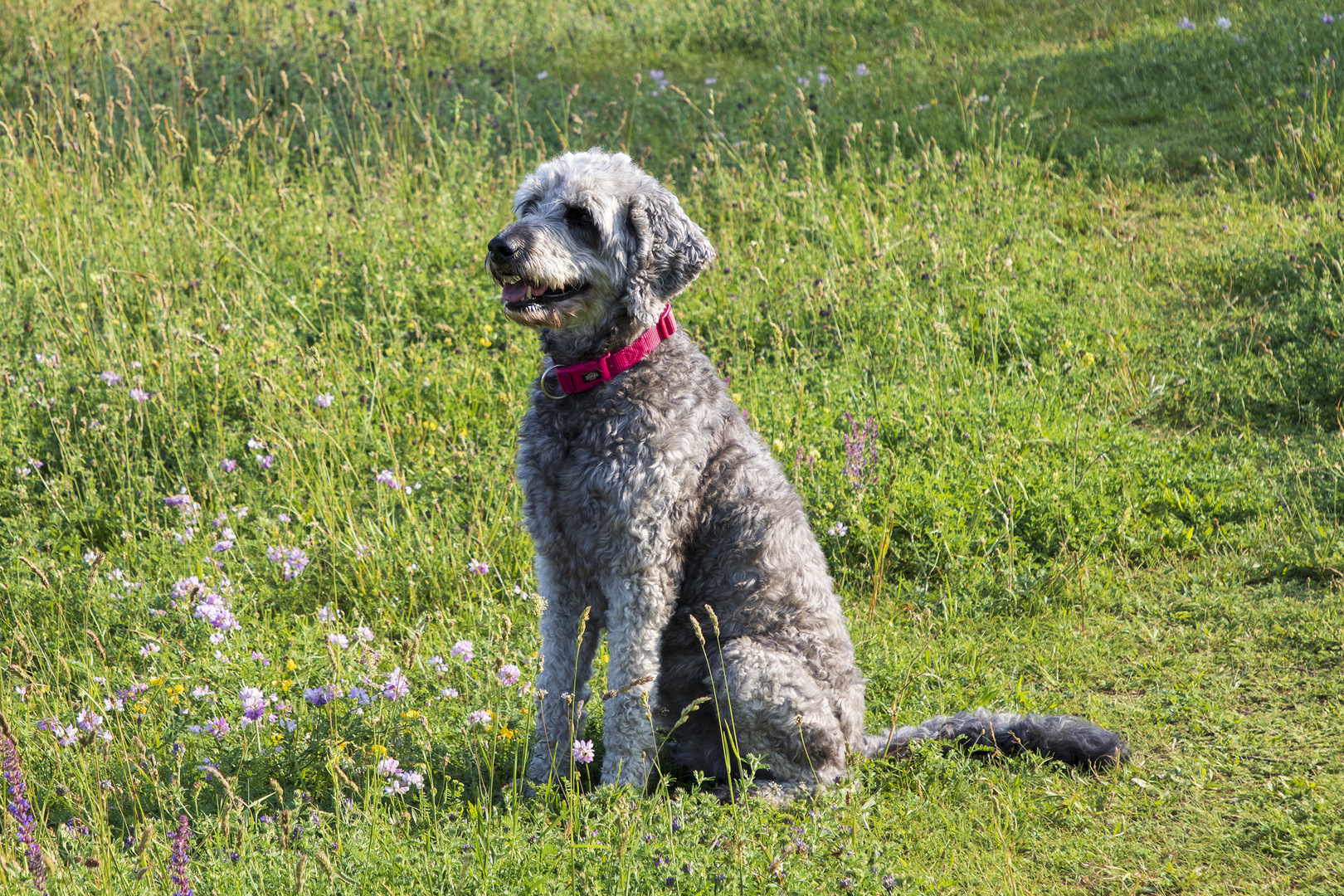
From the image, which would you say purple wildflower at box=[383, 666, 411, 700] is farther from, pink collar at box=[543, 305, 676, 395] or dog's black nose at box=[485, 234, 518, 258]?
dog's black nose at box=[485, 234, 518, 258]

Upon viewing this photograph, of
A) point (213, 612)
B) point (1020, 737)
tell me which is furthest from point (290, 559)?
point (1020, 737)

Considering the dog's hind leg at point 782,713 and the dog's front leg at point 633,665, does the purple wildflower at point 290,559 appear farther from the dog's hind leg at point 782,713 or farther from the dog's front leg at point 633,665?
the dog's hind leg at point 782,713

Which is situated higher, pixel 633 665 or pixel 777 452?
pixel 777 452

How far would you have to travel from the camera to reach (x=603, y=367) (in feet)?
12.3

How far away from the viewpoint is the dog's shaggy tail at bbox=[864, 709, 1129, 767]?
150 inches

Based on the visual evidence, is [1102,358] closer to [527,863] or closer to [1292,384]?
[1292,384]

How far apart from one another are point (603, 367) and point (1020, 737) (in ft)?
6.81

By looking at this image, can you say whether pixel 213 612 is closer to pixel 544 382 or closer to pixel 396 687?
pixel 396 687

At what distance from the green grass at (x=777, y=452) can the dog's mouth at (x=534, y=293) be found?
1242 mm

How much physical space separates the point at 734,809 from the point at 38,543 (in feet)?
12.0

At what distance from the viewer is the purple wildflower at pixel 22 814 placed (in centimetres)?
257

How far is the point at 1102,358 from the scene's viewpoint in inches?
255

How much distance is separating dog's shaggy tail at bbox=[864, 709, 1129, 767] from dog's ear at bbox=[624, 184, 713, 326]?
1851 mm

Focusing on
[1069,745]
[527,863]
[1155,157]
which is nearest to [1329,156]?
[1155,157]
